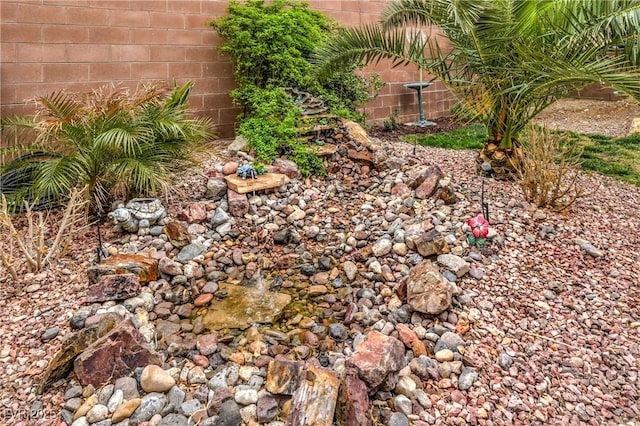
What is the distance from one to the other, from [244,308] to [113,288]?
2.46ft

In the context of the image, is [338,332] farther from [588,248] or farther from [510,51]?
[510,51]

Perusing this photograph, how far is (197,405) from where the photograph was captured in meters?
1.65

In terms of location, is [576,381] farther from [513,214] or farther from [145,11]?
[145,11]

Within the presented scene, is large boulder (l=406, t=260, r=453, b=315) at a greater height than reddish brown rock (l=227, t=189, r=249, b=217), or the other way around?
reddish brown rock (l=227, t=189, r=249, b=217)

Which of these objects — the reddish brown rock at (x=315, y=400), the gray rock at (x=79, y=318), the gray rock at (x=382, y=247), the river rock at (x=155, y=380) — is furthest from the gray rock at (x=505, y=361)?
the gray rock at (x=79, y=318)

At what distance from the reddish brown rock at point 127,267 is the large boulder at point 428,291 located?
1.62 meters

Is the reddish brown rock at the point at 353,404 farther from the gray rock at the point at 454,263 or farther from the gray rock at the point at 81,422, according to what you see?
the gray rock at the point at 454,263

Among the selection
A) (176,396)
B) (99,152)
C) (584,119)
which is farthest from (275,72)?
(584,119)

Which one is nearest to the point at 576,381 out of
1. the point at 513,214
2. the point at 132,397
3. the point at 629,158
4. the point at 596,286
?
the point at 596,286

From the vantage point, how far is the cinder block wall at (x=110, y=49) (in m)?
3.87

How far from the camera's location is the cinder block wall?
387 cm

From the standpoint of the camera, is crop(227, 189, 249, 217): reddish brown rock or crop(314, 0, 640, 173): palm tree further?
crop(227, 189, 249, 217): reddish brown rock

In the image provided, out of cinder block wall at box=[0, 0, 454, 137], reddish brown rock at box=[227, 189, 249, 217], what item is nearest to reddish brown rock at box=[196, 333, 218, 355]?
reddish brown rock at box=[227, 189, 249, 217]

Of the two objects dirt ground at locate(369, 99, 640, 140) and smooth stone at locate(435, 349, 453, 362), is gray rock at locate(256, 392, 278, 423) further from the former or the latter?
dirt ground at locate(369, 99, 640, 140)
